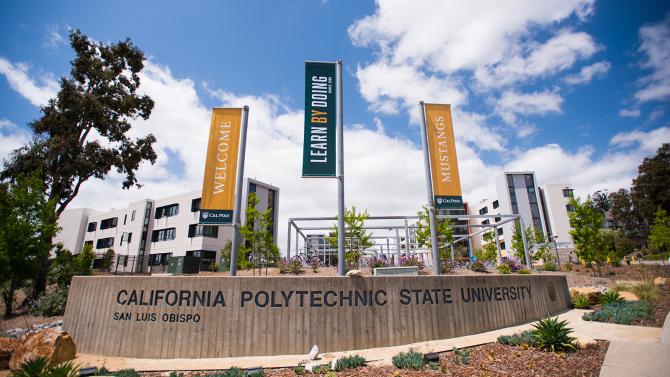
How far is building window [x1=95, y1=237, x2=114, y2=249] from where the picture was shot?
51.3 metres

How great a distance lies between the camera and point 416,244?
2591 cm

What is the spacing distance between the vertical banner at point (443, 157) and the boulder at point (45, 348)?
11.5 metres

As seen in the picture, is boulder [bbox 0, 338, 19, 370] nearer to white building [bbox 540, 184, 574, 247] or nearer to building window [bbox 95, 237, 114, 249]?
building window [bbox 95, 237, 114, 249]

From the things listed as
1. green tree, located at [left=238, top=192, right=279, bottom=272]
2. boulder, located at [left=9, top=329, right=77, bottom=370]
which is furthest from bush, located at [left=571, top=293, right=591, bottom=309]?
boulder, located at [left=9, top=329, right=77, bottom=370]

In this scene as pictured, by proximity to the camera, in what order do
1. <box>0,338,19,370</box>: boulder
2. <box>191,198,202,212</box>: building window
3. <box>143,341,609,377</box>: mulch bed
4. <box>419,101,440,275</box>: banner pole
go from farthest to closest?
1. <box>191,198,202,212</box>: building window
2. <box>419,101,440,275</box>: banner pole
3. <box>0,338,19,370</box>: boulder
4. <box>143,341,609,377</box>: mulch bed

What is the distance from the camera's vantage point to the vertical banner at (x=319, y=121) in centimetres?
1022

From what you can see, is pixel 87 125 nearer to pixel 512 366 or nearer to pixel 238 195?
pixel 238 195

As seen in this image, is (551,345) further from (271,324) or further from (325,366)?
(271,324)

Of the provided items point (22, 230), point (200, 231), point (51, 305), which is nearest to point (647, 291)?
point (51, 305)

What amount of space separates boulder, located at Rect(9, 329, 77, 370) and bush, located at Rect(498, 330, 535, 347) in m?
11.1

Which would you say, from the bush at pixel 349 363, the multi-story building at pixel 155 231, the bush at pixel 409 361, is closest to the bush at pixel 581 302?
the bush at pixel 409 361

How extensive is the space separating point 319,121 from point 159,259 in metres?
43.6

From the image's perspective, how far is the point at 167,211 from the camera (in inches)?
1788

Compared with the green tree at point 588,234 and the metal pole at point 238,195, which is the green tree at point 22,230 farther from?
the green tree at point 588,234
